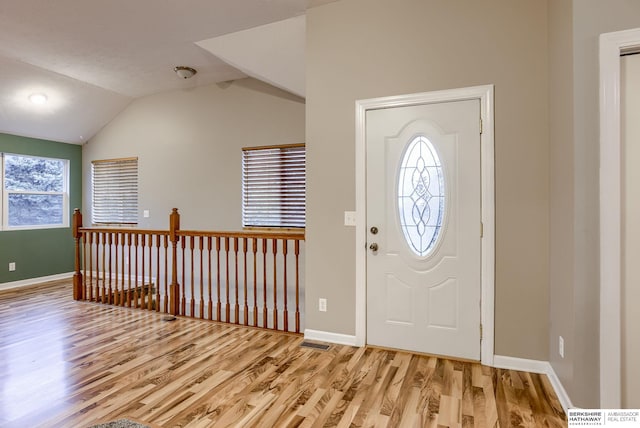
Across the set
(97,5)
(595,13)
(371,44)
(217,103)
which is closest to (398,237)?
(371,44)

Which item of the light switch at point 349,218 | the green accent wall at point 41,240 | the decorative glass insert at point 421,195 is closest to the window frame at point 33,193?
the green accent wall at point 41,240

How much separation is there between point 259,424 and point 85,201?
6.01 metres

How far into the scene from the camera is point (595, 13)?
6.15 ft

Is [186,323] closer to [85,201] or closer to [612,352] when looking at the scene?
[612,352]

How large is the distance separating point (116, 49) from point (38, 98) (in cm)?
193

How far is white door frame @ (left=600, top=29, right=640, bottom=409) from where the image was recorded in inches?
71.4

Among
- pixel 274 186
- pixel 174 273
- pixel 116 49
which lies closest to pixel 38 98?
pixel 116 49

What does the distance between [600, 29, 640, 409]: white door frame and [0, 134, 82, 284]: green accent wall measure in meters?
7.05

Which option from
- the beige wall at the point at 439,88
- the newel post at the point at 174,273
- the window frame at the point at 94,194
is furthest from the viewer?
the window frame at the point at 94,194

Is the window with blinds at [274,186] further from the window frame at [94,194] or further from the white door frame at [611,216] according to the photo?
the white door frame at [611,216]

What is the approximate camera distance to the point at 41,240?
19.0 ft

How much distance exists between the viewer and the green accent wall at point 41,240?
5.34m
